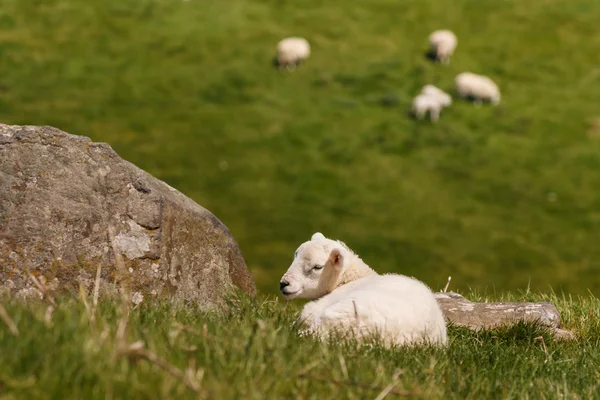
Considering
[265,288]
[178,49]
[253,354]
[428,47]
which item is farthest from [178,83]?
[253,354]

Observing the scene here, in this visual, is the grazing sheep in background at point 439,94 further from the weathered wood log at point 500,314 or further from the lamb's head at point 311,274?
the lamb's head at point 311,274

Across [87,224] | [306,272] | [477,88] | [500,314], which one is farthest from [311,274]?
[477,88]

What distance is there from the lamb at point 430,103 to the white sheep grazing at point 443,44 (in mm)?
2443

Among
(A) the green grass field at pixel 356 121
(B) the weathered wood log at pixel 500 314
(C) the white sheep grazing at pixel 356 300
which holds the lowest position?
(B) the weathered wood log at pixel 500 314

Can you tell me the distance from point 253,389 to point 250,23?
2367 cm

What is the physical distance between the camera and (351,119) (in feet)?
72.7

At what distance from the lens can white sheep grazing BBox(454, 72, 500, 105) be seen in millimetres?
23297

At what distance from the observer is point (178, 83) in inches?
922

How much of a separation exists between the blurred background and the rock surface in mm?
7909

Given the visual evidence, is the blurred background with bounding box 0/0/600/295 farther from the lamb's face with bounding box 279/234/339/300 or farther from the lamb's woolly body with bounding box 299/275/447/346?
the lamb's woolly body with bounding box 299/275/447/346

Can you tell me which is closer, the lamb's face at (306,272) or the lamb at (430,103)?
the lamb's face at (306,272)

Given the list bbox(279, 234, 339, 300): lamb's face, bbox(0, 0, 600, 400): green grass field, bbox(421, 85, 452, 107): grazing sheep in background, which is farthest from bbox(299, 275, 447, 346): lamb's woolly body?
bbox(421, 85, 452, 107): grazing sheep in background

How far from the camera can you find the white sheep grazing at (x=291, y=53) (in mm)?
23964

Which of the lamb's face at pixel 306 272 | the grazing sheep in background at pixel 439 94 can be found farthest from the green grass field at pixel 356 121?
the lamb's face at pixel 306 272
